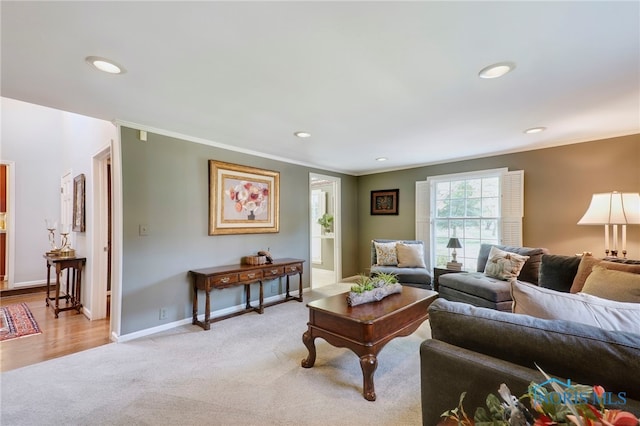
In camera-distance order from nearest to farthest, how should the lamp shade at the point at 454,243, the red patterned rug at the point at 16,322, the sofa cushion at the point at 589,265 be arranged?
1. the sofa cushion at the point at 589,265
2. the red patterned rug at the point at 16,322
3. the lamp shade at the point at 454,243

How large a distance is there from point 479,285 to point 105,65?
13.1 ft

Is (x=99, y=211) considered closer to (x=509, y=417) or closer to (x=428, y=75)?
(x=428, y=75)

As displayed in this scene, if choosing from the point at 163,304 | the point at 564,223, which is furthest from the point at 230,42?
the point at 564,223

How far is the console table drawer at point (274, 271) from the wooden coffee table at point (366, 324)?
1.49 m

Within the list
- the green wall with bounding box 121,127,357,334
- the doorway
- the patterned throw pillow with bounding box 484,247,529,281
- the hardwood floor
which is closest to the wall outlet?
the green wall with bounding box 121,127,357,334

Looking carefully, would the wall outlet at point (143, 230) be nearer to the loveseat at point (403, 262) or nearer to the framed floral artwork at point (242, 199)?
the framed floral artwork at point (242, 199)

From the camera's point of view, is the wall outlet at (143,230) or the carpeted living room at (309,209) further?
the wall outlet at (143,230)

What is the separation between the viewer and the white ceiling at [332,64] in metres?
1.40

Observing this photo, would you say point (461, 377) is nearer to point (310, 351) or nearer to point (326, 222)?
point (310, 351)

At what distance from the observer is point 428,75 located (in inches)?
78.5

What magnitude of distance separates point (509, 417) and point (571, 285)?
9.32 feet

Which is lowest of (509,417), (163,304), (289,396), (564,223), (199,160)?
(289,396)

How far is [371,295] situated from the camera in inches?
100

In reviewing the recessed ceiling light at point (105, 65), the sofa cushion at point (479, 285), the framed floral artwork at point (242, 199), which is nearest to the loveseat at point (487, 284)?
the sofa cushion at point (479, 285)
